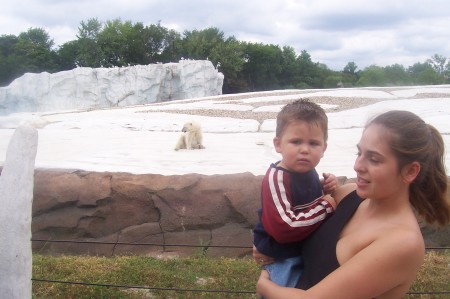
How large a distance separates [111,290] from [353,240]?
2.63 m

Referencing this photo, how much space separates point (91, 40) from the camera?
30.8 meters

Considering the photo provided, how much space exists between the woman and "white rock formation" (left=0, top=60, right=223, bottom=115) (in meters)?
20.6

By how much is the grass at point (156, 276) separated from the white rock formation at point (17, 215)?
4.11ft

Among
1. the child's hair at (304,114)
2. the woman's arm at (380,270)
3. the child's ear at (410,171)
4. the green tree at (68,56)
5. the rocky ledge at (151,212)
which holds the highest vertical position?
the green tree at (68,56)

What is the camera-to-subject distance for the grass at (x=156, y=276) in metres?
3.58

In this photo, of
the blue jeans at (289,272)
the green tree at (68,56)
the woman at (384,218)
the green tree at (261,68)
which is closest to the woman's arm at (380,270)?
the woman at (384,218)

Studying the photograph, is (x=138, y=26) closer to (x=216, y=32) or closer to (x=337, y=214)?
(x=216, y=32)

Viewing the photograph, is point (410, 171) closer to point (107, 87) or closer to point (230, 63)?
point (107, 87)

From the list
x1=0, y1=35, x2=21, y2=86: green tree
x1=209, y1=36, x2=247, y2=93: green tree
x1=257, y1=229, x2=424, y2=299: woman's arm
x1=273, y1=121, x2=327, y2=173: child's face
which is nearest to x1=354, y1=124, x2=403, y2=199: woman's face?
x1=257, y1=229, x2=424, y2=299: woman's arm

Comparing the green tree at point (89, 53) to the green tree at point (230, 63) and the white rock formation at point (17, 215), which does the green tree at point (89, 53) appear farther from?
the white rock formation at point (17, 215)

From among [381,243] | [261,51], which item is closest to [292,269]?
[381,243]

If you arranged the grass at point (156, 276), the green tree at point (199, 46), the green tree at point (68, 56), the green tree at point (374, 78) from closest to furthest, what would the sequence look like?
1. the grass at point (156, 276)
2. the green tree at point (374, 78)
3. the green tree at point (68, 56)
4. the green tree at point (199, 46)

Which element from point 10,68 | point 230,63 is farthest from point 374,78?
point 10,68

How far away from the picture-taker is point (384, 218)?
4.32 ft
